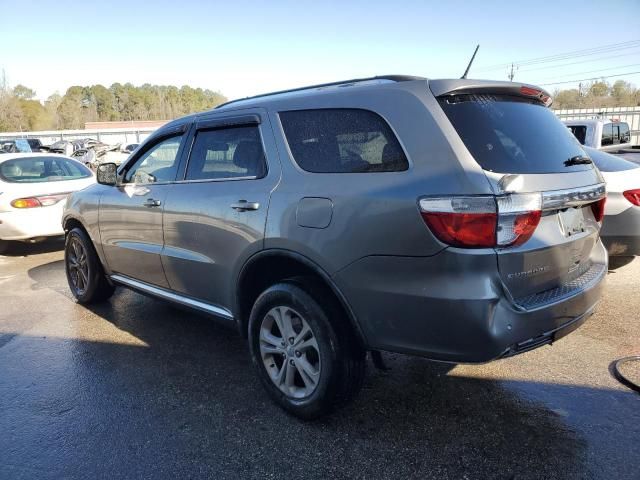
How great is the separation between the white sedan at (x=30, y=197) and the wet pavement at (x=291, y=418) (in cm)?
343

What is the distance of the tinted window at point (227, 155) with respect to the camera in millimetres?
3133

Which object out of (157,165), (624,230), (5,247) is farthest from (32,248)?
(624,230)

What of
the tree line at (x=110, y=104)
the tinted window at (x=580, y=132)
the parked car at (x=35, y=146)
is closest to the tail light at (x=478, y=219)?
Answer: the tinted window at (x=580, y=132)

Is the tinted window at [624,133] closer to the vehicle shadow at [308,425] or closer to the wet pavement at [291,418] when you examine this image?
the wet pavement at [291,418]

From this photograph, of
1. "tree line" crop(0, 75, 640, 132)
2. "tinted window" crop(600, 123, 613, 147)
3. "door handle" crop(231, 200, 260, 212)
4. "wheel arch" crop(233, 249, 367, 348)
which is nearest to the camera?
"wheel arch" crop(233, 249, 367, 348)

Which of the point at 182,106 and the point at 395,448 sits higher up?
the point at 182,106

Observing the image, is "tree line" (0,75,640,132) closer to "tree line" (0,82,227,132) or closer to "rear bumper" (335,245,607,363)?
"tree line" (0,82,227,132)

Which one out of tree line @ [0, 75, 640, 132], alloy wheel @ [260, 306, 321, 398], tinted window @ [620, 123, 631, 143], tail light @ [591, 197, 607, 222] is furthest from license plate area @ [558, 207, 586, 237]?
tree line @ [0, 75, 640, 132]

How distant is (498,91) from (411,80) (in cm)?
49

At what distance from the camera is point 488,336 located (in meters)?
2.19

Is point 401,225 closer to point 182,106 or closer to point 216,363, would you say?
point 216,363

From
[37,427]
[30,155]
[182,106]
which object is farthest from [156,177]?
[182,106]

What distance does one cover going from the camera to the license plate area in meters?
2.48

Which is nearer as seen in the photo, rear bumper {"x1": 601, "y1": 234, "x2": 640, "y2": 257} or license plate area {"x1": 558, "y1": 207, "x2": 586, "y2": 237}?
license plate area {"x1": 558, "y1": 207, "x2": 586, "y2": 237}
